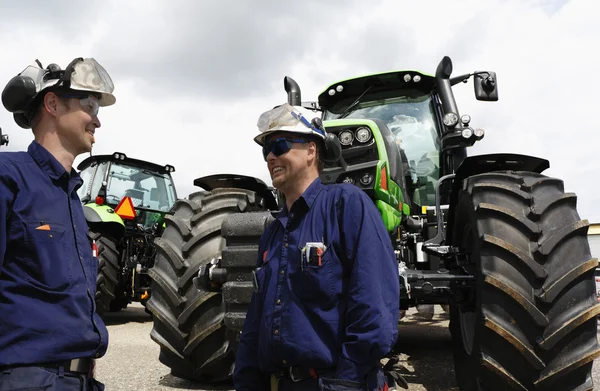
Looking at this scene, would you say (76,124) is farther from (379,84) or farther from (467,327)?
(379,84)

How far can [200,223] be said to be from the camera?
425cm

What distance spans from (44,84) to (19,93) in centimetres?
10

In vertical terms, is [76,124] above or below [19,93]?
below

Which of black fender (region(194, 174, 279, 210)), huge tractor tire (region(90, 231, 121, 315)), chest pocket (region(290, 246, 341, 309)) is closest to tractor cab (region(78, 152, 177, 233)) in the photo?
huge tractor tire (region(90, 231, 121, 315))

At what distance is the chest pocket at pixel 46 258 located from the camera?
1.76 meters

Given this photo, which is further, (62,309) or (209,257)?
(209,257)

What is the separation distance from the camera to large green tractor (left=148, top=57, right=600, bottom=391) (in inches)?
117

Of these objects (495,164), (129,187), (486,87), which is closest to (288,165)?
(495,164)

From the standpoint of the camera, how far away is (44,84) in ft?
6.72

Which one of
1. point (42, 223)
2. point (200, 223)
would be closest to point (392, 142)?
point (200, 223)

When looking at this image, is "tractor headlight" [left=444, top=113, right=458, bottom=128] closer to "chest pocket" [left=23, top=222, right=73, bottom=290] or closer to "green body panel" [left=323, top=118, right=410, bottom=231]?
"green body panel" [left=323, top=118, right=410, bottom=231]

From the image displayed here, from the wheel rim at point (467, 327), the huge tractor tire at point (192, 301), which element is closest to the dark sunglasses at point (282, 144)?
the huge tractor tire at point (192, 301)

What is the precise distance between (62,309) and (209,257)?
228 centimetres

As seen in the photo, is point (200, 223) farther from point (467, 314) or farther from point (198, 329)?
point (467, 314)
